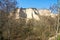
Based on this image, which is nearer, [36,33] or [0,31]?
[0,31]

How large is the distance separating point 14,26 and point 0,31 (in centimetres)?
189

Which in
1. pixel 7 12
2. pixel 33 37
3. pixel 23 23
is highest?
pixel 7 12

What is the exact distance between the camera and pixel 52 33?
2072 cm

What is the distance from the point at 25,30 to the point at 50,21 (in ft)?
10.4

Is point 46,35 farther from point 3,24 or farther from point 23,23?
point 3,24

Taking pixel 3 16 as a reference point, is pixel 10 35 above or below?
below

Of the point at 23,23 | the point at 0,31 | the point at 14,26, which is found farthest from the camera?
the point at 23,23

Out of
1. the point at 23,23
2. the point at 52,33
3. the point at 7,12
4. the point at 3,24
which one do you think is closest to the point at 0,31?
the point at 3,24

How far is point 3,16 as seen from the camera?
20078mm

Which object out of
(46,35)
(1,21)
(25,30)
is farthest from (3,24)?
(46,35)

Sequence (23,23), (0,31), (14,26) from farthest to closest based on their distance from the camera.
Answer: (23,23), (14,26), (0,31)

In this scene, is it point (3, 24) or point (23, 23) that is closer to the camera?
point (3, 24)

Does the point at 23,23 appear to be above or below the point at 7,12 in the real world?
below

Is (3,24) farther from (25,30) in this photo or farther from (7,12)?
(25,30)
